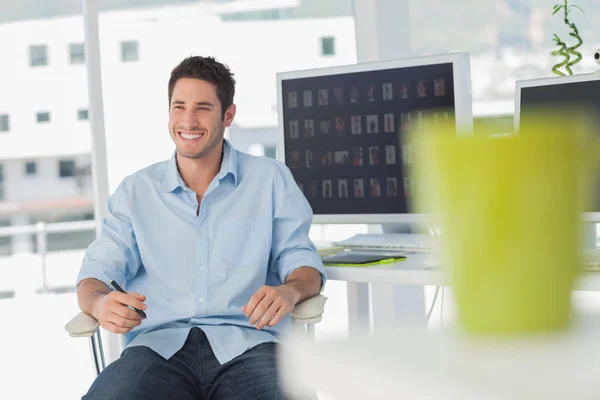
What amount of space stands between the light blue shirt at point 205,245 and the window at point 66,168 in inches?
118

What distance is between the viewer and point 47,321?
5.70 metres

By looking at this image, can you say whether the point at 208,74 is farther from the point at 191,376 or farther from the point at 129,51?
the point at 129,51

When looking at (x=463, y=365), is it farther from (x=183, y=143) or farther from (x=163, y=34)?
(x=163, y=34)

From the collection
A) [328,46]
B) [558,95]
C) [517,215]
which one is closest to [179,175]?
[558,95]

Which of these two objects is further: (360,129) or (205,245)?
(360,129)

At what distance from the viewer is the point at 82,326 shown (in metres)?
1.96

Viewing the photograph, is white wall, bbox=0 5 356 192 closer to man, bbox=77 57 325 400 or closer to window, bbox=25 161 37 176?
window, bbox=25 161 37 176

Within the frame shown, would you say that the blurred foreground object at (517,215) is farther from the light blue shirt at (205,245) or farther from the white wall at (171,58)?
the white wall at (171,58)

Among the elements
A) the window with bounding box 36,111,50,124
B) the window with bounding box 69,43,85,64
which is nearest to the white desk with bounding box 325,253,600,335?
the window with bounding box 69,43,85,64

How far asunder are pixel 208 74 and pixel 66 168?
3.13 metres

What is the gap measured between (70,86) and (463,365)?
4.86 metres

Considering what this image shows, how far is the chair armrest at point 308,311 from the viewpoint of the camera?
1984 mm

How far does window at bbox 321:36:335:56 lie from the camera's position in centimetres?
407

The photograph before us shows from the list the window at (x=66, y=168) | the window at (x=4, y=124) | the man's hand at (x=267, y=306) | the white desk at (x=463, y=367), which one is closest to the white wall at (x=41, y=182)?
the window at (x=66, y=168)
